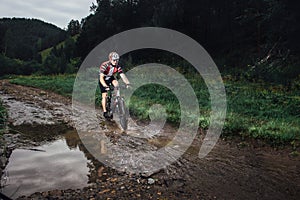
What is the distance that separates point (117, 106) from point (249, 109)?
207 inches

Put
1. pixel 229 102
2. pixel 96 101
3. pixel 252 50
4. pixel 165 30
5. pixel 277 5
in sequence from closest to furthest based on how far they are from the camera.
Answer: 1. pixel 229 102
2. pixel 96 101
3. pixel 277 5
4. pixel 252 50
5. pixel 165 30

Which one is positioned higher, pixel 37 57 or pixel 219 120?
pixel 37 57

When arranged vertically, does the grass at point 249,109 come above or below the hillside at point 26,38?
below

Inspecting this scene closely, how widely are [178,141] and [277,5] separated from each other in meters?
14.1

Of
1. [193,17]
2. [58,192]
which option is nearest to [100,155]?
[58,192]

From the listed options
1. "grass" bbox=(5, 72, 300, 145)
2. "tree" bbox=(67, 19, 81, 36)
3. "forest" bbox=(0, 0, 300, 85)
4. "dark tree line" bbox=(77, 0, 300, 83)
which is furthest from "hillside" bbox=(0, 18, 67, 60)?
"grass" bbox=(5, 72, 300, 145)

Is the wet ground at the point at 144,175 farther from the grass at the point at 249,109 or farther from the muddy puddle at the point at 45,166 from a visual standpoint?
the grass at the point at 249,109

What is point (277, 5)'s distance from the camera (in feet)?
52.2

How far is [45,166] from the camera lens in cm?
461

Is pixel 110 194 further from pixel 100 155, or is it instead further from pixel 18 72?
pixel 18 72

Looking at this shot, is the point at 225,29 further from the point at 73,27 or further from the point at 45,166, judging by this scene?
the point at 73,27

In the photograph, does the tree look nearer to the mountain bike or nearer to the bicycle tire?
the mountain bike

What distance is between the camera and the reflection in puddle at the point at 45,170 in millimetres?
3824

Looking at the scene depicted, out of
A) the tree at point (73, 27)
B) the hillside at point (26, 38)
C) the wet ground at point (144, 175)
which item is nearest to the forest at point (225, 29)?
the wet ground at point (144, 175)
